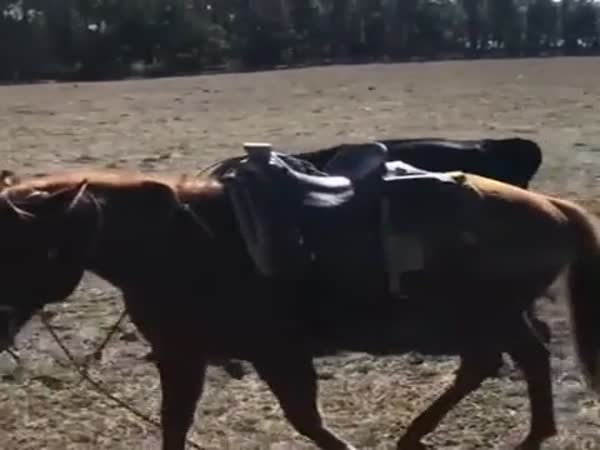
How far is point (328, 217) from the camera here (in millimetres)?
4750

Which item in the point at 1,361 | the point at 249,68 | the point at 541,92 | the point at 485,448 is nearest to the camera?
the point at 485,448

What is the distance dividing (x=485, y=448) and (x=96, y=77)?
49.8 m

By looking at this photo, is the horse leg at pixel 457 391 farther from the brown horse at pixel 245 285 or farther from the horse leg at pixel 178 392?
the horse leg at pixel 178 392

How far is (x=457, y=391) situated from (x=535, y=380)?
0.33 metres

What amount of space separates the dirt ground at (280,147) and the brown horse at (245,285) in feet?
2.89

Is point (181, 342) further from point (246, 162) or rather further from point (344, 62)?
point (344, 62)

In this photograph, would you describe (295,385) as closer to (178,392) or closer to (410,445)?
(178,392)

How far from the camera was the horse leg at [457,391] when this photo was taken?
16.9 feet

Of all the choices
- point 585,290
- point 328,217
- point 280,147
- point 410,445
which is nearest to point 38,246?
point 328,217

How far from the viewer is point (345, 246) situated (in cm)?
475

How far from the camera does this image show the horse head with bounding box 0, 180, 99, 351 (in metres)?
4.34

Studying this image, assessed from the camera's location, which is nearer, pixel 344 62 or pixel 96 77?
pixel 96 77

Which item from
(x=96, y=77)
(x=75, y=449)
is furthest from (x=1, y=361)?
(x=96, y=77)

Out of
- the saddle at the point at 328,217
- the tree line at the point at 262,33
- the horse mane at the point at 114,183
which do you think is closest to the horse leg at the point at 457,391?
the saddle at the point at 328,217
